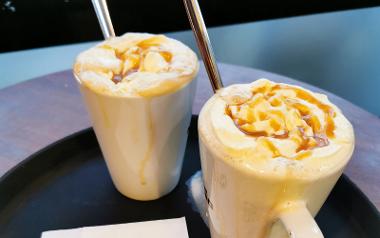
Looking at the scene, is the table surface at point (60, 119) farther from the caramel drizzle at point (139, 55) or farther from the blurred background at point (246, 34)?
the blurred background at point (246, 34)

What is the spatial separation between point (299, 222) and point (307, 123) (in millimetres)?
107

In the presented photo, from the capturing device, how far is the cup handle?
0.33 metres

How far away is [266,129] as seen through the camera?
0.40 meters

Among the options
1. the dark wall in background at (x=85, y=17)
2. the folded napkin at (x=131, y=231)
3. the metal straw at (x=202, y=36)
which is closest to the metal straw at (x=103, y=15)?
the metal straw at (x=202, y=36)

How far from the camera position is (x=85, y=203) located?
0.54 meters

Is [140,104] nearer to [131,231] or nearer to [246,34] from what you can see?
[131,231]

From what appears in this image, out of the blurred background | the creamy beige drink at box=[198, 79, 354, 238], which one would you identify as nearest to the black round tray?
the creamy beige drink at box=[198, 79, 354, 238]

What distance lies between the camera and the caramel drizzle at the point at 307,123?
376 mm

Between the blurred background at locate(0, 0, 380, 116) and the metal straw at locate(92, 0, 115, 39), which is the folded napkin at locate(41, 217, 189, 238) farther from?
the blurred background at locate(0, 0, 380, 116)

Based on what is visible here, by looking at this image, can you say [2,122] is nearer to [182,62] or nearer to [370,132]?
[182,62]

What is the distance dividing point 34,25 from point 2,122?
0.68 m

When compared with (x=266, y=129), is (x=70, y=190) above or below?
below

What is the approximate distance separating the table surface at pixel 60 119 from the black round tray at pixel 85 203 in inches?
2.4

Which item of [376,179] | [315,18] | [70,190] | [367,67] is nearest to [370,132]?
[376,179]
